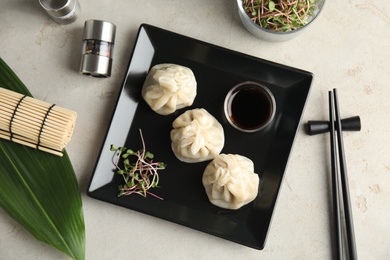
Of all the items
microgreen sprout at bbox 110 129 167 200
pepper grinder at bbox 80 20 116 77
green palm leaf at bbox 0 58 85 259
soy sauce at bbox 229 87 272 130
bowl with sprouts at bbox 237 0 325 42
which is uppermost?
bowl with sprouts at bbox 237 0 325 42

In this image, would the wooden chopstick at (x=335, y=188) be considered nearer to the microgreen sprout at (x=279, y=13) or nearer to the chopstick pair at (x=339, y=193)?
the chopstick pair at (x=339, y=193)

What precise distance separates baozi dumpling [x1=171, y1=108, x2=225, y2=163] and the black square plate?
1.8 inches

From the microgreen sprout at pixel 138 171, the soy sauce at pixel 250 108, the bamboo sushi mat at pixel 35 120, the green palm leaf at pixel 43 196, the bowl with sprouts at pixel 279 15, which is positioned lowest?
the green palm leaf at pixel 43 196

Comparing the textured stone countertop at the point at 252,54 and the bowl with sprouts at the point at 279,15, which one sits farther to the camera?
the textured stone countertop at the point at 252,54

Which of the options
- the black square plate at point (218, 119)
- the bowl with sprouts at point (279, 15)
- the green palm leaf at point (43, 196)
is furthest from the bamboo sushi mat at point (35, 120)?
the bowl with sprouts at point (279, 15)

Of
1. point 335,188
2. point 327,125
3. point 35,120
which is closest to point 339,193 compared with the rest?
point 335,188

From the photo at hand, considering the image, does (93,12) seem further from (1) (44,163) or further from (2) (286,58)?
(2) (286,58)

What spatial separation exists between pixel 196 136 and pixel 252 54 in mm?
499

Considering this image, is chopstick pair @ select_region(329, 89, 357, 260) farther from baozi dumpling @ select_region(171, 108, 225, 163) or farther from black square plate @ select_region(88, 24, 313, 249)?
baozi dumpling @ select_region(171, 108, 225, 163)

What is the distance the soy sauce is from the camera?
1948 millimetres

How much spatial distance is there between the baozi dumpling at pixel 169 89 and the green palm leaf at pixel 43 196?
50 centimetres

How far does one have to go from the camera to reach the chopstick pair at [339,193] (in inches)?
75.9

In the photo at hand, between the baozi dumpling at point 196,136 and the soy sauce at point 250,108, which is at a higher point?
the soy sauce at point 250,108

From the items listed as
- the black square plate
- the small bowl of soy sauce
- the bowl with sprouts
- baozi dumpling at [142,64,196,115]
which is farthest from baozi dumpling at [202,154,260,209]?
the bowl with sprouts
